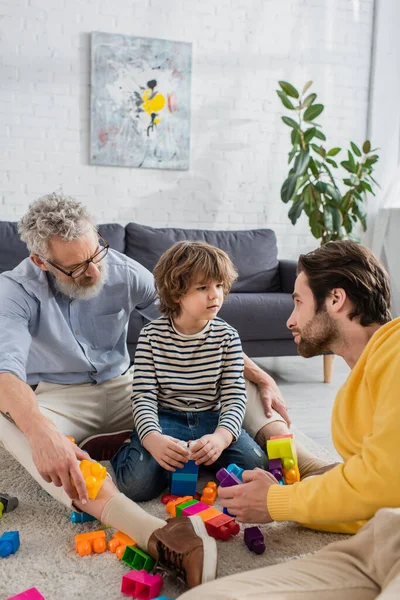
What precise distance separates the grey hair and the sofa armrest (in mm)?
2226

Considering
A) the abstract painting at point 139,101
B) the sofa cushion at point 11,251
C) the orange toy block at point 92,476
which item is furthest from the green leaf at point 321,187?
the orange toy block at point 92,476

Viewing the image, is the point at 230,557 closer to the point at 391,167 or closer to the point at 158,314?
the point at 158,314

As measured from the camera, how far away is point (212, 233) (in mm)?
4137

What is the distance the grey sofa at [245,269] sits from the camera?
3506 millimetres

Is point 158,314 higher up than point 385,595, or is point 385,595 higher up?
point 158,314

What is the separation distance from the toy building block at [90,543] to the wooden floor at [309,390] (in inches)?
43.8

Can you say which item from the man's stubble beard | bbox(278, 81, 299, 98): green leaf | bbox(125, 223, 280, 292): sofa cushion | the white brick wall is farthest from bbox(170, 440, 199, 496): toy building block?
bbox(278, 81, 299, 98): green leaf

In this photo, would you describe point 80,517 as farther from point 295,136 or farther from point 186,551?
point 295,136

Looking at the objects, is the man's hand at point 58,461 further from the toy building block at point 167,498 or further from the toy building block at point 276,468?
the toy building block at point 276,468

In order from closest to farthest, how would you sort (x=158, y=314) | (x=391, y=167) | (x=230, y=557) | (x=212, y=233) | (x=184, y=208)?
(x=230, y=557), (x=158, y=314), (x=212, y=233), (x=184, y=208), (x=391, y=167)

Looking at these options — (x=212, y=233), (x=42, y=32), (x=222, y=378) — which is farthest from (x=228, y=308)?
(x=42, y=32)

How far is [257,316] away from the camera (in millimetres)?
3510

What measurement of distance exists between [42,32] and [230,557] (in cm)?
383

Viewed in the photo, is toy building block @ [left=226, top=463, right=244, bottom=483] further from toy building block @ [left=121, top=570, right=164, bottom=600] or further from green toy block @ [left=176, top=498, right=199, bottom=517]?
toy building block @ [left=121, top=570, right=164, bottom=600]
